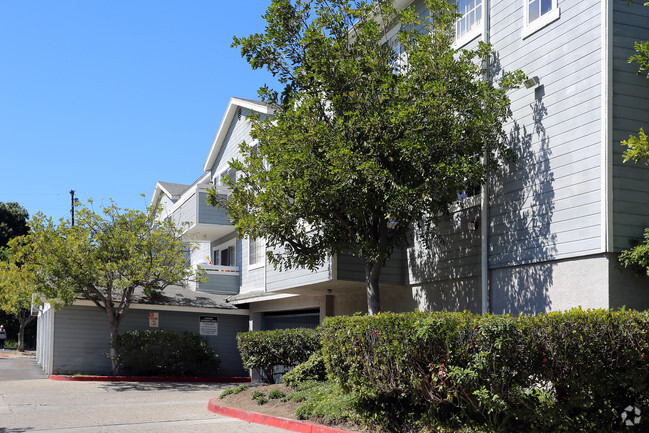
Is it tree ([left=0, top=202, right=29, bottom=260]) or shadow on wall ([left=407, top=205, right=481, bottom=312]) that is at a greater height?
tree ([left=0, top=202, right=29, bottom=260])

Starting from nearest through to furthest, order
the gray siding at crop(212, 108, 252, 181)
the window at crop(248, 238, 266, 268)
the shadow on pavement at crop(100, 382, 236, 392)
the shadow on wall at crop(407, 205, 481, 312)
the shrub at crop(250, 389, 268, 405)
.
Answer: the shrub at crop(250, 389, 268, 405) → the shadow on wall at crop(407, 205, 481, 312) → the shadow on pavement at crop(100, 382, 236, 392) → the window at crop(248, 238, 266, 268) → the gray siding at crop(212, 108, 252, 181)

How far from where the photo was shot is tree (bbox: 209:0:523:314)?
39.7 ft

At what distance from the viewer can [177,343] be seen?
23.6 meters

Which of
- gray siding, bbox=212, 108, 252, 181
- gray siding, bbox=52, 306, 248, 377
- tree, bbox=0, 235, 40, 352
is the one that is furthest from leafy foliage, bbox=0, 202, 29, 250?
gray siding, bbox=52, 306, 248, 377

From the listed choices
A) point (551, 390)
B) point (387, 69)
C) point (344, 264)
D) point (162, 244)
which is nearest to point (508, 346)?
point (551, 390)

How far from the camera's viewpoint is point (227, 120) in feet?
87.8

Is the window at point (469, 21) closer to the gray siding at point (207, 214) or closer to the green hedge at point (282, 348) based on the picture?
the green hedge at point (282, 348)

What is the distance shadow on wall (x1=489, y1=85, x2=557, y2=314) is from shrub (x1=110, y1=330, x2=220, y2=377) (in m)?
13.7

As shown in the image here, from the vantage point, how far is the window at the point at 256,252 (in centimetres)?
2273

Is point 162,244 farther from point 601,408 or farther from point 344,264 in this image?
point 601,408

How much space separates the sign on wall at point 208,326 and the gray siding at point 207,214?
3.67 m

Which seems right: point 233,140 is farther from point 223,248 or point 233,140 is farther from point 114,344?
point 114,344

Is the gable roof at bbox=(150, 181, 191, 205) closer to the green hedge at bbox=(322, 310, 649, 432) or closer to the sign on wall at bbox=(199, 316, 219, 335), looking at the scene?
the sign on wall at bbox=(199, 316, 219, 335)

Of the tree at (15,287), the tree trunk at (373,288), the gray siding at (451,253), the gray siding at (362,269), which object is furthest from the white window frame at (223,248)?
the tree trunk at (373,288)
